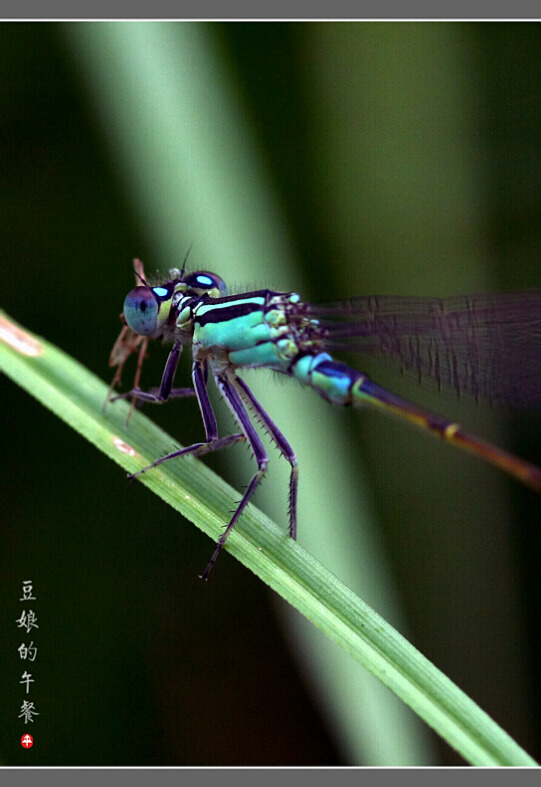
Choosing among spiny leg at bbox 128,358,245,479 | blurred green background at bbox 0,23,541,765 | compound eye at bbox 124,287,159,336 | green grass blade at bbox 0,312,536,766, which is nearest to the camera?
green grass blade at bbox 0,312,536,766

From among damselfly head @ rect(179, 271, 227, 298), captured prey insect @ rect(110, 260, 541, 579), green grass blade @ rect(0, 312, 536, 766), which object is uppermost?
damselfly head @ rect(179, 271, 227, 298)

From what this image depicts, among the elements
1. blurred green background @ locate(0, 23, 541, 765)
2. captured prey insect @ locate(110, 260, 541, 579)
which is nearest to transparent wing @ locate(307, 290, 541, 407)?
captured prey insect @ locate(110, 260, 541, 579)

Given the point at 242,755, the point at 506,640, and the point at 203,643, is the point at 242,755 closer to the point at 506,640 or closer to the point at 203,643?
the point at 203,643

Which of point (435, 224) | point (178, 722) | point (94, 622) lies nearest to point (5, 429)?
point (94, 622)

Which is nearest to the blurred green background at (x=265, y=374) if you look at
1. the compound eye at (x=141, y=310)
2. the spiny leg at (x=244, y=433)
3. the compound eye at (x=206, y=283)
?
the compound eye at (x=206, y=283)

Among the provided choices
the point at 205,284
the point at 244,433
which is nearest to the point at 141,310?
the point at 205,284

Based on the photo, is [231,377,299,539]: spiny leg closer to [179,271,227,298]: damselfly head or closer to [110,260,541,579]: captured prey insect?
[110,260,541,579]: captured prey insect

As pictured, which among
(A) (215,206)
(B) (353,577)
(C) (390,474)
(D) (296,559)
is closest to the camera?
(D) (296,559)

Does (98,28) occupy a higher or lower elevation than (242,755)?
higher
